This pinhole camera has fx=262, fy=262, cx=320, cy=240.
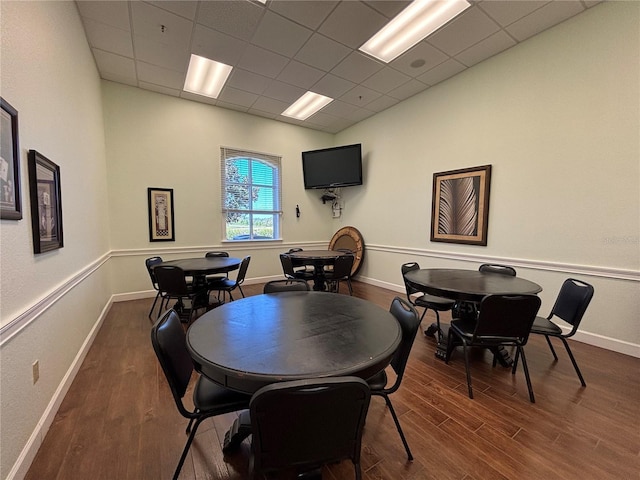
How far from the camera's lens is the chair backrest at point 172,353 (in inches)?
46.6

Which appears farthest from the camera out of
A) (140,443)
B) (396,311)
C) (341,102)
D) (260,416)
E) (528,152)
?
(341,102)

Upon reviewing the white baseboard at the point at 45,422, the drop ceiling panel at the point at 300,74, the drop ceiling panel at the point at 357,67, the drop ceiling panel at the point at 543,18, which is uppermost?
the drop ceiling panel at the point at 543,18

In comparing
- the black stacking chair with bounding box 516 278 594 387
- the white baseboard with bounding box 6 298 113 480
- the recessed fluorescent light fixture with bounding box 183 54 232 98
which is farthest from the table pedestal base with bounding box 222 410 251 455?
the recessed fluorescent light fixture with bounding box 183 54 232 98

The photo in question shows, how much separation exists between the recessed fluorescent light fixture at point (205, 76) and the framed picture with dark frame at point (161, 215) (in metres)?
1.79

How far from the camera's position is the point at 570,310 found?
2230 millimetres

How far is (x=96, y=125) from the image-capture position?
363cm

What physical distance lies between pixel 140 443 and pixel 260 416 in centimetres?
133

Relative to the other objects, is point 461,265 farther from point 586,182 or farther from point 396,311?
point 396,311

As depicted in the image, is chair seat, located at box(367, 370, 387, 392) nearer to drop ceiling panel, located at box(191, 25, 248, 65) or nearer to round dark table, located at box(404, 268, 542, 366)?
round dark table, located at box(404, 268, 542, 366)

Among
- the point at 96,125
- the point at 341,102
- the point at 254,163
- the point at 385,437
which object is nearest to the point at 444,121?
the point at 341,102

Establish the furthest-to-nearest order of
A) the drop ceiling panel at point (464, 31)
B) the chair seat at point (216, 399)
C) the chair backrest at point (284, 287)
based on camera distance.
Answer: the drop ceiling panel at point (464, 31), the chair backrest at point (284, 287), the chair seat at point (216, 399)

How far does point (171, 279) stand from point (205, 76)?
126 inches

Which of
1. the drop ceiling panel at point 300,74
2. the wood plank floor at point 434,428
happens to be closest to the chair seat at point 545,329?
the wood plank floor at point 434,428

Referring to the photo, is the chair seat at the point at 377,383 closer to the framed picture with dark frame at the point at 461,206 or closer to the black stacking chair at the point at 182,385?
the black stacking chair at the point at 182,385
